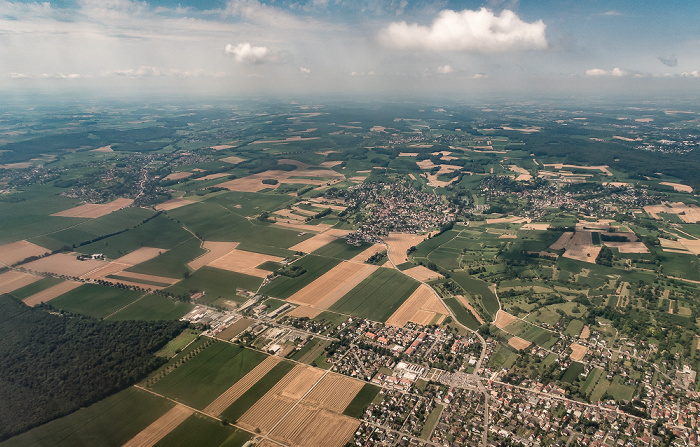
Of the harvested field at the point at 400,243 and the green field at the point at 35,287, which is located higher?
the harvested field at the point at 400,243

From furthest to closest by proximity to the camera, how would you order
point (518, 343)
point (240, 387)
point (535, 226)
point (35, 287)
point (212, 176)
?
point (212, 176)
point (535, 226)
point (35, 287)
point (518, 343)
point (240, 387)

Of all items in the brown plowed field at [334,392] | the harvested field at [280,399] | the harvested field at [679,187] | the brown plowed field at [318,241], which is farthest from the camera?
the harvested field at [679,187]

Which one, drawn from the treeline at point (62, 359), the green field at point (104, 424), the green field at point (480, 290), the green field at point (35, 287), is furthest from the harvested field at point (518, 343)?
the green field at point (35, 287)

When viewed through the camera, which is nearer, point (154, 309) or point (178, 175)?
point (154, 309)

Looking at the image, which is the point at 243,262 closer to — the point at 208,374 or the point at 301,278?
the point at 301,278

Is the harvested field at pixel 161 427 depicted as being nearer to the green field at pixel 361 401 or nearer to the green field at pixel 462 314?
the green field at pixel 361 401

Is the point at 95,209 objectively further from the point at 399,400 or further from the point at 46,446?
the point at 399,400

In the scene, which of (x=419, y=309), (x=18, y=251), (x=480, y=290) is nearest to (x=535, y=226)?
(x=480, y=290)

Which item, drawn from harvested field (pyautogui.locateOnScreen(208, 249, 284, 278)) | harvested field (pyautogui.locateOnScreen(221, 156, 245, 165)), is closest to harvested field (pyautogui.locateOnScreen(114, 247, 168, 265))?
harvested field (pyautogui.locateOnScreen(208, 249, 284, 278))
